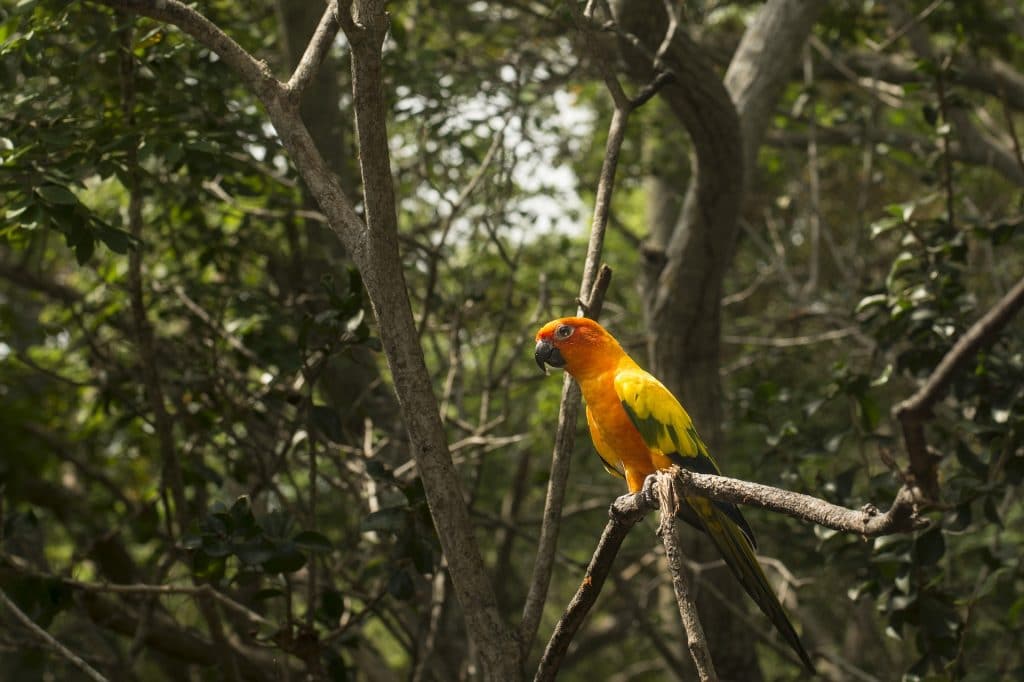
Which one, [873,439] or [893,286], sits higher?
[893,286]

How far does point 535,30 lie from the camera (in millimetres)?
7055

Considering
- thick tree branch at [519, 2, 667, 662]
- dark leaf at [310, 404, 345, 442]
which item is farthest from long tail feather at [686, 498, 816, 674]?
dark leaf at [310, 404, 345, 442]

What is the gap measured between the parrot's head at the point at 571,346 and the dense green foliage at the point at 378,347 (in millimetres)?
737

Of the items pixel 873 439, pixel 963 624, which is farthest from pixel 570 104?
pixel 963 624

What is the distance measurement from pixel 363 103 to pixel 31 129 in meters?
2.03

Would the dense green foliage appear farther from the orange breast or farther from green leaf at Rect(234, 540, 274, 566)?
the orange breast

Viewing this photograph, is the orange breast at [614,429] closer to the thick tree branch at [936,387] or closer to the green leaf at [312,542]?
the green leaf at [312,542]

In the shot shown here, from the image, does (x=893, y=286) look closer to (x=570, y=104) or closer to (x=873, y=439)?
(x=873, y=439)

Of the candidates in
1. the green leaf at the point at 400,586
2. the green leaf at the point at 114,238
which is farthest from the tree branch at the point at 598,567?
the green leaf at the point at 114,238

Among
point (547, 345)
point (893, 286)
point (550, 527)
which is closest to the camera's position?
point (550, 527)

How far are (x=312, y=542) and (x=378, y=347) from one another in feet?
2.56

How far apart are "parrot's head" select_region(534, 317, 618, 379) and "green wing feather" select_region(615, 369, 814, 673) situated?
0.14 meters

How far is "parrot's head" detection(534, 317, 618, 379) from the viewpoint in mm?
3834

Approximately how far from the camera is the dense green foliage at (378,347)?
13.0 ft
